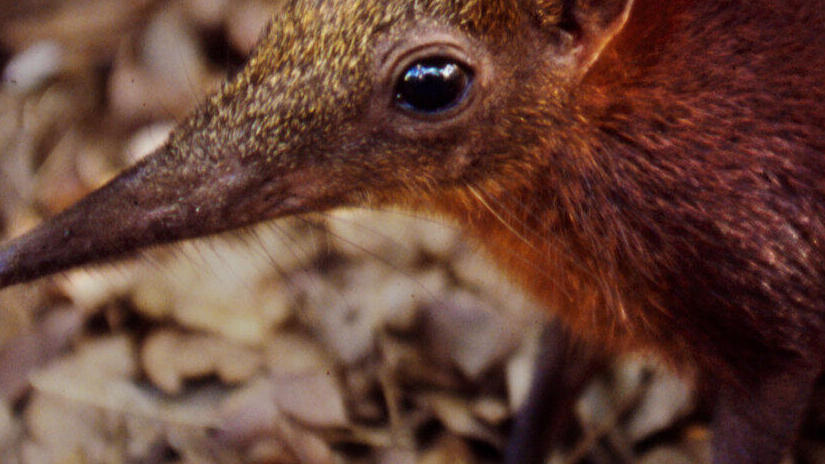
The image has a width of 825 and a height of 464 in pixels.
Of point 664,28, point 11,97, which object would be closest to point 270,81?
point 664,28

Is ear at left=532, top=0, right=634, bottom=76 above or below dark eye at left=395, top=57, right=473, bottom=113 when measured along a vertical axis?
above

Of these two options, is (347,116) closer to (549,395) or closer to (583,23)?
(583,23)

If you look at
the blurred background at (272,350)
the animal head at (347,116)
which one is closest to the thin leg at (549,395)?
the blurred background at (272,350)

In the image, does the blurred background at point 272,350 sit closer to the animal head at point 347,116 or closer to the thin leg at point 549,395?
the thin leg at point 549,395

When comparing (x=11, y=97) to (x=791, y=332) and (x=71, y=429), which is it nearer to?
(x=71, y=429)

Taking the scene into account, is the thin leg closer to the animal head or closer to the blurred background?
the blurred background

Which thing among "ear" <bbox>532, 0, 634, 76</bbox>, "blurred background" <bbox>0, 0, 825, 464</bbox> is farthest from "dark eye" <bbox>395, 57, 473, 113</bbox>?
"blurred background" <bbox>0, 0, 825, 464</bbox>
